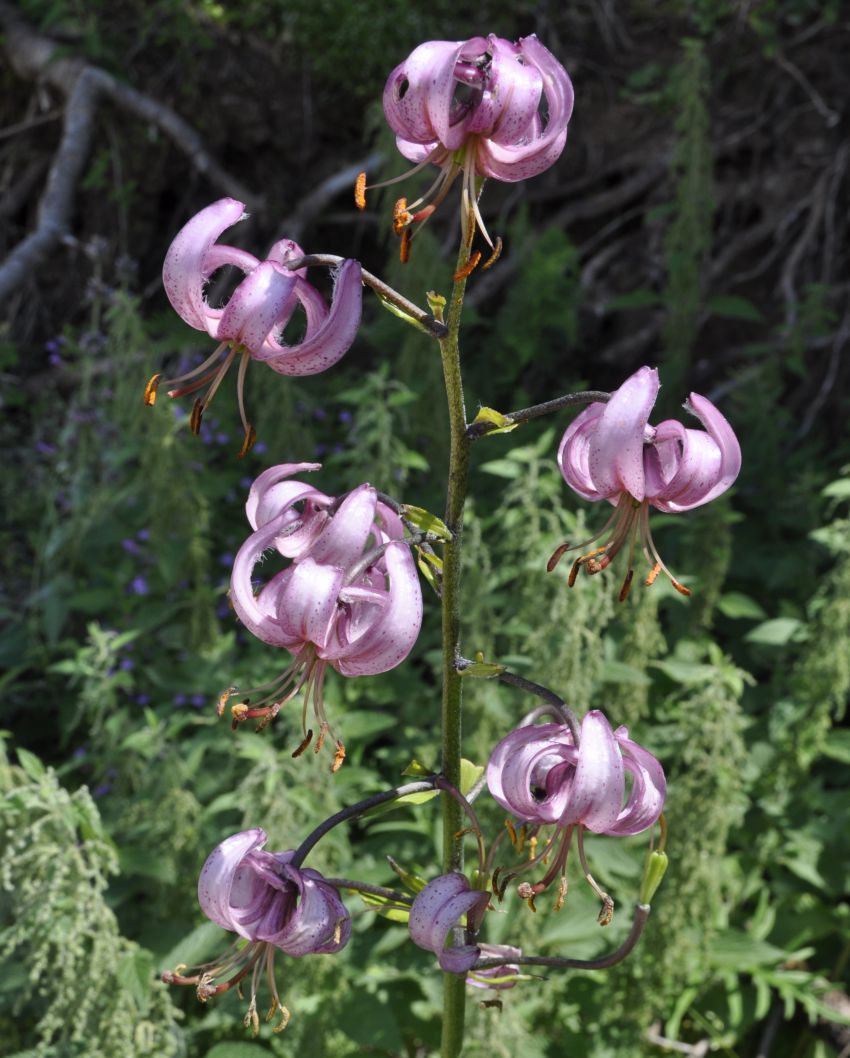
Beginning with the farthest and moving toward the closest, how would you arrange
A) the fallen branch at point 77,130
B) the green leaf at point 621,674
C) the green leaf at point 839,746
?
the fallen branch at point 77,130, the green leaf at point 839,746, the green leaf at point 621,674

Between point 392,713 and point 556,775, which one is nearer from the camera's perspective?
point 556,775

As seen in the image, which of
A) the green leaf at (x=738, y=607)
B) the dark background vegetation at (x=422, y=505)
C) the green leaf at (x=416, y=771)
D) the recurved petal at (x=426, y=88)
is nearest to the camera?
the recurved petal at (x=426, y=88)

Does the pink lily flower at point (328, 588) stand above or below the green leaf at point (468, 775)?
above

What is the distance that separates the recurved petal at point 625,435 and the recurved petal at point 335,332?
0.23m

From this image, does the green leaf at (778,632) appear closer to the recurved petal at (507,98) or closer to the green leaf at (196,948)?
the green leaf at (196,948)

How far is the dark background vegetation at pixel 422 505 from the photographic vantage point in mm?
2428

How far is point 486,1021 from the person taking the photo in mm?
2316

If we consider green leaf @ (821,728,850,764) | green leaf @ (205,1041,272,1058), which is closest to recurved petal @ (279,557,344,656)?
green leaf @ (205,1041,272,1058)

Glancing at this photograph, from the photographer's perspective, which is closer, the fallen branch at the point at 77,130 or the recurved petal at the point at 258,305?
the recurved petal at the point at 258,305

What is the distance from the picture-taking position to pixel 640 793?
3.98 feet

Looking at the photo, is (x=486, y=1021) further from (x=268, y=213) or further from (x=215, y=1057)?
(x=268, y=213)

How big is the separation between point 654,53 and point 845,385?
1.81m

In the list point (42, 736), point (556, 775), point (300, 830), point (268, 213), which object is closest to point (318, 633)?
point (556, 775)

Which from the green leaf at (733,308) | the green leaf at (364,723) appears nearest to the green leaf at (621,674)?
the green leaf at (364,723)
